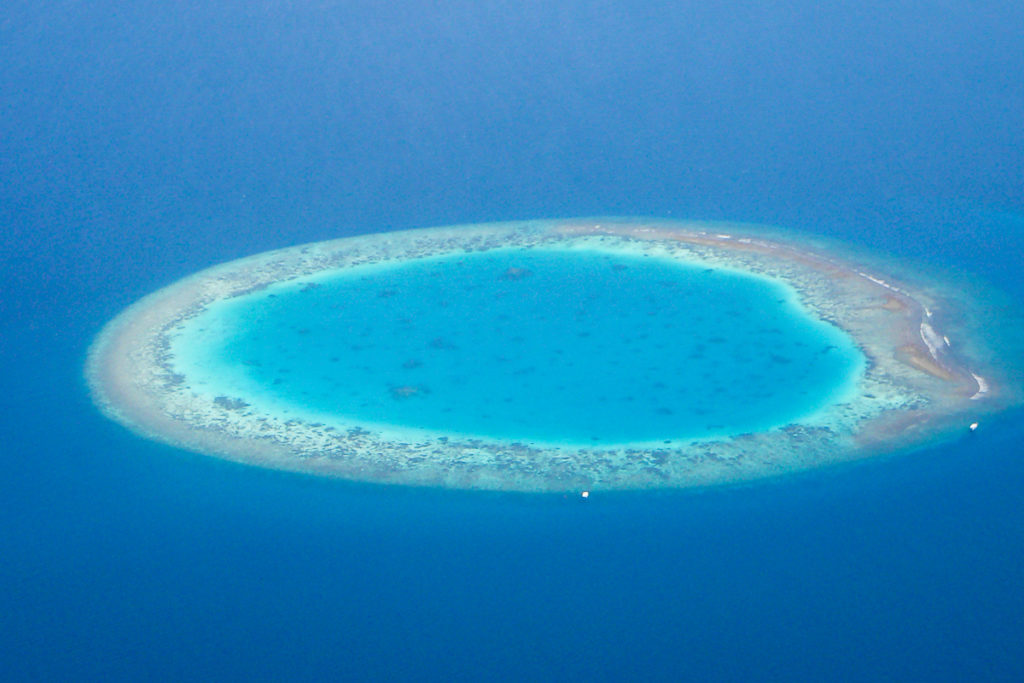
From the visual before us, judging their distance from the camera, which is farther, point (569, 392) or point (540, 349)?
point (540, 349)

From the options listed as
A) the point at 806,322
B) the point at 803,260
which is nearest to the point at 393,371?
the point at 806,322

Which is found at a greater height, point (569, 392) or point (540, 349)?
point (540, 349)

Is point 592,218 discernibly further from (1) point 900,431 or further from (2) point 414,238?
(1) point 900,431

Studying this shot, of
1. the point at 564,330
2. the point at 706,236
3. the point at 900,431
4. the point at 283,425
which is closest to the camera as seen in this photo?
the point at 900,431

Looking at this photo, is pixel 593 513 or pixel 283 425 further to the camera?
pixel 283 425
